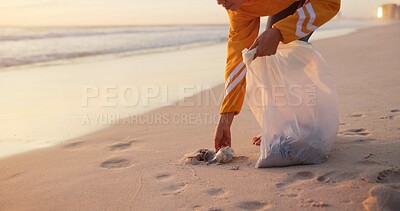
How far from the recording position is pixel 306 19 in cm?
212

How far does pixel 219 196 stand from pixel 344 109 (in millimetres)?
1819

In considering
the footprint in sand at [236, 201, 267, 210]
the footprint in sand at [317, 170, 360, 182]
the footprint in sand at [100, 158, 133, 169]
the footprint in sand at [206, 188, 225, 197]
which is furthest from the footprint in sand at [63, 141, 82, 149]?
the footprint in sand at [317, 170, 360, 182]

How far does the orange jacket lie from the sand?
1.26 feet

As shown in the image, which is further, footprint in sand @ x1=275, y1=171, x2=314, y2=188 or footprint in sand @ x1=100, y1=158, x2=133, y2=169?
footprint in sand @ x1=100, y1=158, x2=133, y2=169

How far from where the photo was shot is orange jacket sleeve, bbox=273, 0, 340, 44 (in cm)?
212

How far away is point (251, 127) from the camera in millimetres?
3143

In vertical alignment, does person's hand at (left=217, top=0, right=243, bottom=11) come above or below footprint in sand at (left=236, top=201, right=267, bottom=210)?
above

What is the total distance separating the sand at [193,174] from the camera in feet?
5.93

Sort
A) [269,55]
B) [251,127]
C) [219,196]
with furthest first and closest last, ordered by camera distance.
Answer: [251,127]
[269,55]
[219,196]

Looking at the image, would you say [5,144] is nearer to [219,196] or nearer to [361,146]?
[219,196]

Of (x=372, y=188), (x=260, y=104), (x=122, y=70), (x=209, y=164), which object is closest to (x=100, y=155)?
(x=209, y=164)

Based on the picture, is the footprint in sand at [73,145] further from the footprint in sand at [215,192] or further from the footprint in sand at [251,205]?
the footprint in sand at [251,205]

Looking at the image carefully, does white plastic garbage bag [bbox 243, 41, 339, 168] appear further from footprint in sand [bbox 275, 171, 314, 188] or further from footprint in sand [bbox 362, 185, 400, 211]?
footprint in sand [bbox 362, 185, 400, 211]

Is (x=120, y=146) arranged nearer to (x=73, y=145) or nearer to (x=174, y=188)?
(x=73, y=145)
